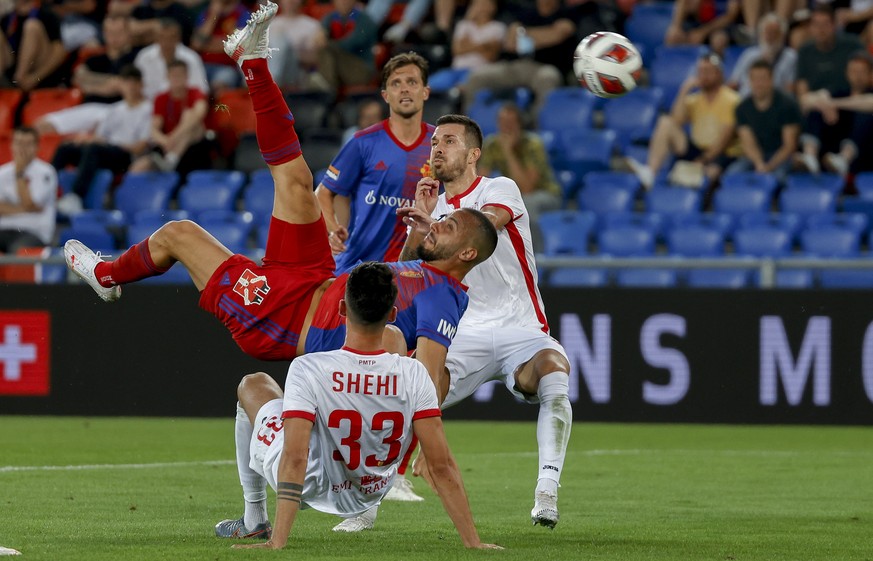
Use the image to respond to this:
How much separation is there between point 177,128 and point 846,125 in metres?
7.56

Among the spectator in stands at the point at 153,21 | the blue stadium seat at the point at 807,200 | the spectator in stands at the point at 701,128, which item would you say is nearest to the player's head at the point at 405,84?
the blue stadium seat at the point at 807,200

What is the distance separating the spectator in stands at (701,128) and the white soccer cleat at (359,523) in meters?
9.42

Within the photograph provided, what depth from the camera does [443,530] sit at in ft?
24.9

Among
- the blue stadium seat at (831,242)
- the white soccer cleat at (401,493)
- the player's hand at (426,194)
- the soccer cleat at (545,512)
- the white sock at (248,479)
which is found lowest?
the white soccer cleat at (401,493)

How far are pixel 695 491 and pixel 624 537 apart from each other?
2292 mm

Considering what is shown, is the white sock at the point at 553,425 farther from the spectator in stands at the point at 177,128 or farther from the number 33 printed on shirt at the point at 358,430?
the spectator in stands at the point at 177,128

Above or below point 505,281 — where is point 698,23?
above

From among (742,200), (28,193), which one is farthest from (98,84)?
(742,200)

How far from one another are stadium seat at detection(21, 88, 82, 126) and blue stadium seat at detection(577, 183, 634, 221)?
6.56 meters

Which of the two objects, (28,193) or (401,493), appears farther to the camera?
(28,193)

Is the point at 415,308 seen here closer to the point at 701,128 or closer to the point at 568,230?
the point at 568,230

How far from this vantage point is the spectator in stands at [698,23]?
18016mm

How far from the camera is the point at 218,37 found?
1880cm

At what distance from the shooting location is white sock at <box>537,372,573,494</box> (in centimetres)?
765
